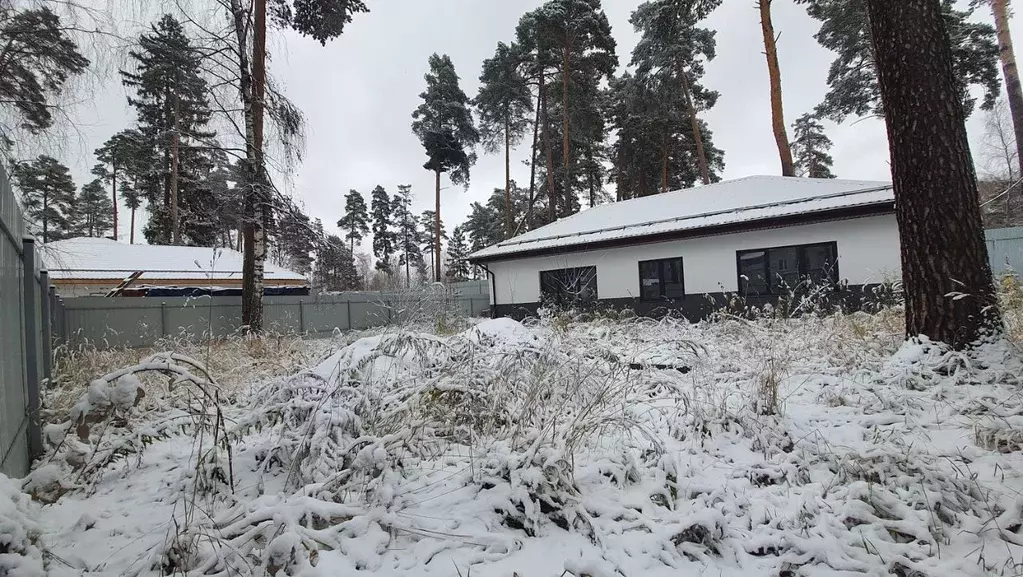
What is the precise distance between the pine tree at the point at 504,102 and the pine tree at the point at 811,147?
1766 centimetres

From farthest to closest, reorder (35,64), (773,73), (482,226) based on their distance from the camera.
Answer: (482,226) < (773,73) < (35,64)

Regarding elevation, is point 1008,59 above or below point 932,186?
above

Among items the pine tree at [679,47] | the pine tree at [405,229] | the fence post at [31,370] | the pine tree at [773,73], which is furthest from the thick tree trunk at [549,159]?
the pine tree at [405,229]

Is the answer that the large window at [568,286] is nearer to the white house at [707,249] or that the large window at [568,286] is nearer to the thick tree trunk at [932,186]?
the white house at [707,249]

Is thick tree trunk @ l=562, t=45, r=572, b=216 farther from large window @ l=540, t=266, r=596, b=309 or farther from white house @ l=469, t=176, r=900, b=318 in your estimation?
large window @ l=540, t=266, r=596, b=309

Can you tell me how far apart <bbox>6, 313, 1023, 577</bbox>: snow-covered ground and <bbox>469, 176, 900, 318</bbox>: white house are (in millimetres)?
5834

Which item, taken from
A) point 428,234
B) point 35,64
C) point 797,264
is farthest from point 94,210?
point 797,264

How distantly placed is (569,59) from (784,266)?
39.9ft

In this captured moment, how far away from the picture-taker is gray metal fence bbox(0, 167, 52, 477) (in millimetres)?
1866

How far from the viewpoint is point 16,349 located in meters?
2.29

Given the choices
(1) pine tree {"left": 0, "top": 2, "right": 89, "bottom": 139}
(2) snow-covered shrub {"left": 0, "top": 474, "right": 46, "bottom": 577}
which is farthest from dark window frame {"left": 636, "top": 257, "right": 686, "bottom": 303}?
(2) snow-covered shrub {"left": 0, "top": 474, "right": 46, "bottom": 577}

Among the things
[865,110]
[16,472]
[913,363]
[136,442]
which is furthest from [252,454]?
[865,110]

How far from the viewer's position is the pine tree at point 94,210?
82.8 ft

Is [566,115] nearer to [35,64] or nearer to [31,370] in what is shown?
[35,64]
